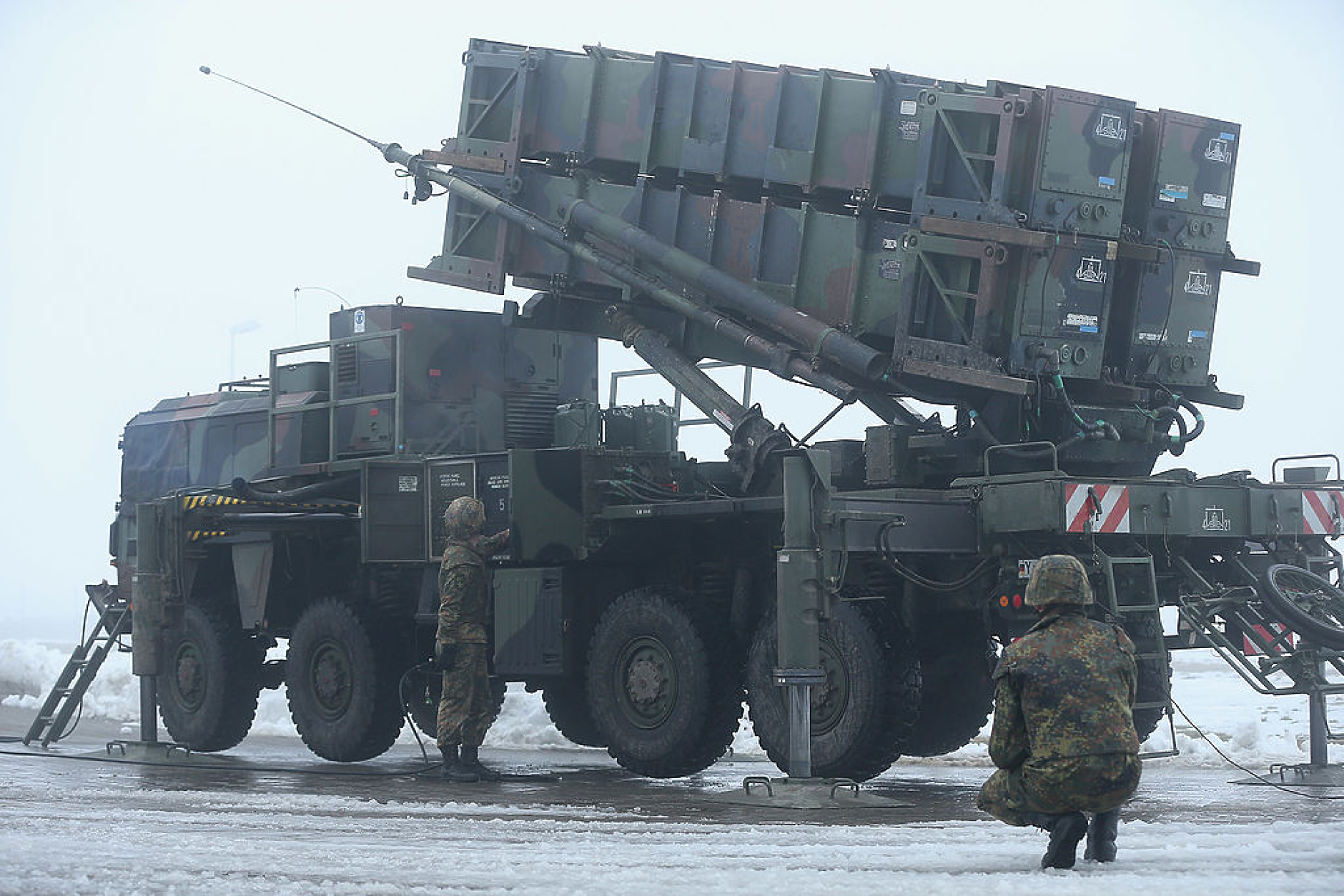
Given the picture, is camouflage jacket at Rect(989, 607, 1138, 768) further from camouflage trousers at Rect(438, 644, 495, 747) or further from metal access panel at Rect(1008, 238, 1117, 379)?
camouflage trousers at Rect(438, 644, 495, 747)

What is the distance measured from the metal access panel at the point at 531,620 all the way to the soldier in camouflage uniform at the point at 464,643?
60 cm

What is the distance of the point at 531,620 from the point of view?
14.2 metres

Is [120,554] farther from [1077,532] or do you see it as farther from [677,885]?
[677,885]

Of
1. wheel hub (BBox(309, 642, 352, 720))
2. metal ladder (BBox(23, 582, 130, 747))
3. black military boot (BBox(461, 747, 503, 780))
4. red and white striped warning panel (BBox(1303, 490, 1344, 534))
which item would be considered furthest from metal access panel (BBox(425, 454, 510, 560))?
red and white striped warning panel (BBox(1303, 490, 1344, 534))

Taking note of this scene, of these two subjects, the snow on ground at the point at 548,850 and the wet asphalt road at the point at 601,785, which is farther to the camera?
the wet asphalt road at the point at 601,785

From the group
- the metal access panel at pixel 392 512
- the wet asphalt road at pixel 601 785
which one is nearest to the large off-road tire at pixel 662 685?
the wet asphalt road at pixel 601 785

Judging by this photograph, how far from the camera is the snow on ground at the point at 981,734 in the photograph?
15.8 meters

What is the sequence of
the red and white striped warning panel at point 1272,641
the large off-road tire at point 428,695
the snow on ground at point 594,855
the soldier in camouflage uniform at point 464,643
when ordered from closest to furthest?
1. the snow on ground at point 594,855
2. the red and white striped warning panel at point 1272,641
3. the soldier in camouflage uniform at point 464,643
4. the large off-road tire at point 428,695

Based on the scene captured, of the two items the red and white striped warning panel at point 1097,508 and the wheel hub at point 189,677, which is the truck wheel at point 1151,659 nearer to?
the red and white striped warning panel at point 1097,508

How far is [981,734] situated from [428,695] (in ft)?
22.0

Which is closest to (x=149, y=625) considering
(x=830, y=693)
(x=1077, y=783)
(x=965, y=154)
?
(x=830, y=693)

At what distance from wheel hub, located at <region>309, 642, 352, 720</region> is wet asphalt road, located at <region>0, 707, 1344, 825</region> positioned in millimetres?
513

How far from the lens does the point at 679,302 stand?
14000 millimetres

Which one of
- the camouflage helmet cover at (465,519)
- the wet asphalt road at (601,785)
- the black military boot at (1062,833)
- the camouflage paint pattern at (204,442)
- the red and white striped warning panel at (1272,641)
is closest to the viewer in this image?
the black military boot at (1062,833)
